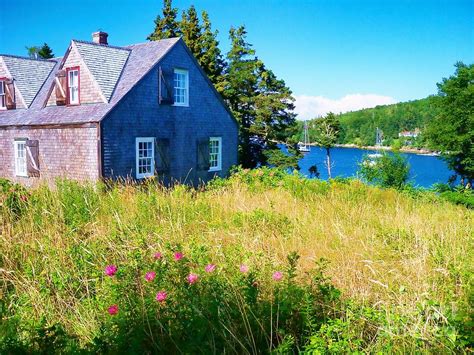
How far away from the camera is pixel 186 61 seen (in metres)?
17.2

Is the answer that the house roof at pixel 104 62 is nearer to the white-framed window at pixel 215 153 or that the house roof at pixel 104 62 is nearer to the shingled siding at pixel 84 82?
the shingled siding at pixel 84 82

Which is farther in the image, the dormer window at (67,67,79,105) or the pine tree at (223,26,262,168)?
the pine tree at (223,26,262,168)

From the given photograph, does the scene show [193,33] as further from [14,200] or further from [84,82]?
[14,200]

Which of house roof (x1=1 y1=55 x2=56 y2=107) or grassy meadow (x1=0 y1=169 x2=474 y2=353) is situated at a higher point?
house roof (x1=1 y1=55 x2=56 y2=107)

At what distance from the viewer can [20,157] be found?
17.1 m

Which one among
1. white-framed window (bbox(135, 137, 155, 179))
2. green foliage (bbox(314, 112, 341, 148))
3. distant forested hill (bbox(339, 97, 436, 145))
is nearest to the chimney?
white-framed window (bbox(135, 137, 155, 179))

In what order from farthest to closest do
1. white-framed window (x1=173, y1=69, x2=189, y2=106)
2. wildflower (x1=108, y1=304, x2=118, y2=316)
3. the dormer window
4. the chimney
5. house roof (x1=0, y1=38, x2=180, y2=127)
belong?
the chimney
white-framed window (x1=173, y1=69, x2=189, y2=106)
the dormer window
house roof (x1=0, y1=38, x2=180, y2=127)
wildflower (x1=108, y1=304, x2=118, y2=316)

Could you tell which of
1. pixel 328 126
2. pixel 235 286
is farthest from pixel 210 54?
pixel 235 286

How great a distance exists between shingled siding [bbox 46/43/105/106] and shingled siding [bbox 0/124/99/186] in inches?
55.2

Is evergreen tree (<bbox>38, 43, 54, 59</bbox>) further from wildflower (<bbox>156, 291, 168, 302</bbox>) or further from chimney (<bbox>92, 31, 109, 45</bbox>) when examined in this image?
wildflower (<bbox>156, 291, 168, 302</bbox>)

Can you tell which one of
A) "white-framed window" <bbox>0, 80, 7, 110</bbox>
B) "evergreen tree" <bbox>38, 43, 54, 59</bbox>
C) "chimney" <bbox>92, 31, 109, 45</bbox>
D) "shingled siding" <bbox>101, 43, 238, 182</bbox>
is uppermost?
"evergreen tree" <bbox>38, 43, 54, 59</bbox>

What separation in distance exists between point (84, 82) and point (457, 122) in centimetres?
3012

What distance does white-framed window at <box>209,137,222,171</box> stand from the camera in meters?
18.6

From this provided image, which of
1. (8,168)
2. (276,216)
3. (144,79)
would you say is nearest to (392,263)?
(276,216)
